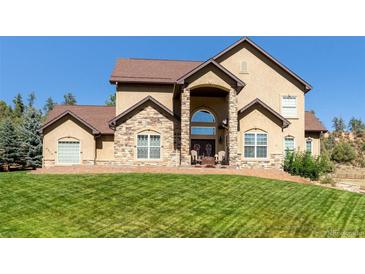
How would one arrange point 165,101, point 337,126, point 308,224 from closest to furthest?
1. point 308,224
2. point 165,101
3. point 337,126

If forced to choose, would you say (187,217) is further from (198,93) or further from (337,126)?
(337,126)

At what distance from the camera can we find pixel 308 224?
9.30 meters

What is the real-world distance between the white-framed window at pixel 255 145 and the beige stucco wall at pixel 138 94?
648 cm

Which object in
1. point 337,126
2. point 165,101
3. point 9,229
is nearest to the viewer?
point 9,229

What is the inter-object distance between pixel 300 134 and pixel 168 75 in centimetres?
1194

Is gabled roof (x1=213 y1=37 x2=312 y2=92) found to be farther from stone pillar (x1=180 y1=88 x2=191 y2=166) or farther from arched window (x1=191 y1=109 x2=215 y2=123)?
stone pillar (x1=180 y1=88 x2=191 y2=166)

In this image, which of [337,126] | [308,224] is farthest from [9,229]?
[337,126]

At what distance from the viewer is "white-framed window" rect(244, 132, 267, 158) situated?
20750mm

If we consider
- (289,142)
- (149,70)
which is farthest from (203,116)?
(289,142)

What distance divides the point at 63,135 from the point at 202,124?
10.7 meters

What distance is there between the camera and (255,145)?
20.8m

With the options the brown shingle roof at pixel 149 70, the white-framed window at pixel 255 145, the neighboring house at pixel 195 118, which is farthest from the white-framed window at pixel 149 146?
the white-framed window at pixel 255 145

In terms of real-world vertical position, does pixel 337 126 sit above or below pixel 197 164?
above

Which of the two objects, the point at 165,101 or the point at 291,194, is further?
the point at 165,101
